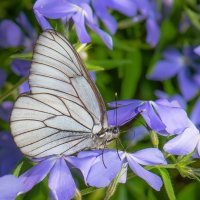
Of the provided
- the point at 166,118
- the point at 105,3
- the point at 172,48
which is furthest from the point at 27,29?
the point at 166,118

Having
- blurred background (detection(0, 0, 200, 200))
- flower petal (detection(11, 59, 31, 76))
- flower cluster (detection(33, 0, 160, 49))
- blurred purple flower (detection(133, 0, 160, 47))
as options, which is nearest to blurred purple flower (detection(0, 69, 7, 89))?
blurred background (detection(0, 0, 200, 200))

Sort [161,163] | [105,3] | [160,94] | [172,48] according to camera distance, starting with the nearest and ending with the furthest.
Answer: [161,163] → [105,3] → [160,94] → [172,48]

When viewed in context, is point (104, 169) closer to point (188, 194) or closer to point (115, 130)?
point (115, 130)

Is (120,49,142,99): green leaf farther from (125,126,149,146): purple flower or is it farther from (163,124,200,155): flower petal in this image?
(163,124,200,155): flower petal

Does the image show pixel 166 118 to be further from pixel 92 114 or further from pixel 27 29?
pixel 27 29

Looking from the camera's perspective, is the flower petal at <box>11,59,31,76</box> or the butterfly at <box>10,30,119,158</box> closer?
the butterfly at <box>10,30,119,158</box>

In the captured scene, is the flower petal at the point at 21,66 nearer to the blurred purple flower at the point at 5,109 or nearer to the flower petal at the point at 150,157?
the blurred purple flower at the point at 5,109

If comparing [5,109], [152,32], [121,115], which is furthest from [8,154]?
[152,32]

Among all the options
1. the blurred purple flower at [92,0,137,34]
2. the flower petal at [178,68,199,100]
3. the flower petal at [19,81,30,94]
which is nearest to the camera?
the flower petal at [19,81,30,94]
